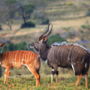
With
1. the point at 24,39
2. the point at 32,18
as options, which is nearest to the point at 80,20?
the point at 32,18

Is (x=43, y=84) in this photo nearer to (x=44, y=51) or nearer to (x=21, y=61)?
(x=21, y=61)

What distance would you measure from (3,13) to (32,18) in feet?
12.7

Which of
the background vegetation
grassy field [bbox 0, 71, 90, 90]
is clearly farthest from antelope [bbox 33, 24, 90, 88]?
the background vegetation

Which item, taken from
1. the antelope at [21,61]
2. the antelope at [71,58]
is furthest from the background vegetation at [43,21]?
the antelope at [21,61]

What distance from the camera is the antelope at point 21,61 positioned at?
996 centimetres

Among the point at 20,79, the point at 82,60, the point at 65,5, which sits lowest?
the point at 65,5

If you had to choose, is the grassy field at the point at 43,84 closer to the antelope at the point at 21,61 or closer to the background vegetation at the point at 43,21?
the antelope at the point at 21,61

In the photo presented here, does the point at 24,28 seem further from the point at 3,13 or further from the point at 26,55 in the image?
the point at 26,55

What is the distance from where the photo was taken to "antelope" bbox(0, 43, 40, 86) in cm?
996

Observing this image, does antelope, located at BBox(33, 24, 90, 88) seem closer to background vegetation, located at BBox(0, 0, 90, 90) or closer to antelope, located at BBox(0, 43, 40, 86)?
antelope, located at BBox(0, 43, 40, 86)

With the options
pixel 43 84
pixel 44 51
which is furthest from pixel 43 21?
pixel 43 84

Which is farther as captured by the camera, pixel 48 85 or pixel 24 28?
pixel 24 28

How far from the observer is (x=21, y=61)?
10.2 metres

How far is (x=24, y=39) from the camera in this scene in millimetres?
34906
